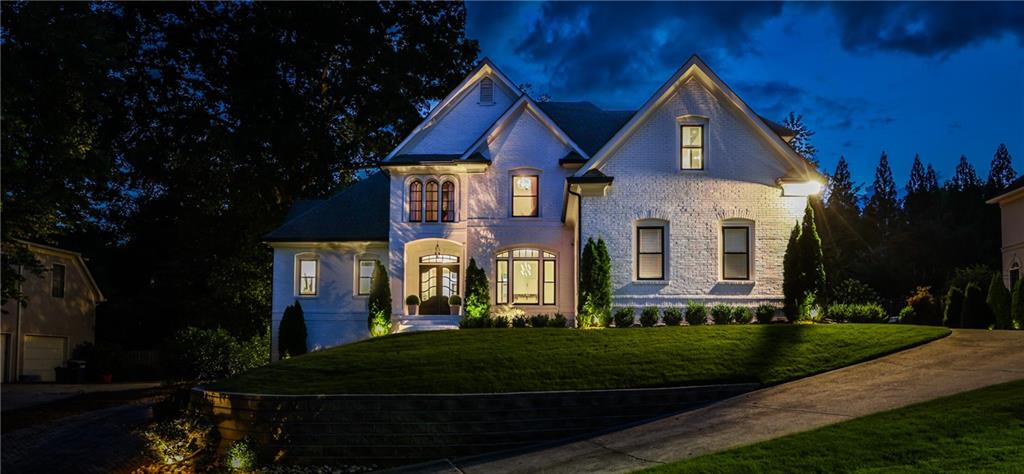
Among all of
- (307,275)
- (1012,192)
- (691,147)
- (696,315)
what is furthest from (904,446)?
(1012,192)

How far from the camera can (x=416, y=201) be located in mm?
31078

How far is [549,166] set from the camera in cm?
2995

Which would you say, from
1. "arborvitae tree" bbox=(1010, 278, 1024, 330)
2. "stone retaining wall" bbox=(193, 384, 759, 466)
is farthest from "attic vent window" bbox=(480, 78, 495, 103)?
"stone retaining wall" bbox=(193, 384, 759, 466)

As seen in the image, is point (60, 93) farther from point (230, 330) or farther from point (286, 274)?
point (230, 330)

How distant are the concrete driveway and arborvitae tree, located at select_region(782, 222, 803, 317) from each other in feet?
15.8

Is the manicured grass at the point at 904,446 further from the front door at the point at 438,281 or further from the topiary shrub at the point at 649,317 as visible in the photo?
the front door at the point at 438,281

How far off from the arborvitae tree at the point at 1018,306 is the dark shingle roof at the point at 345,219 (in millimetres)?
19877

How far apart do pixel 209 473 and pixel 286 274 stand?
18064 mm

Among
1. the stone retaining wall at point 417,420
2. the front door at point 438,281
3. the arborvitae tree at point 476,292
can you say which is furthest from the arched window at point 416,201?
the stone retaining wall at point 417,420

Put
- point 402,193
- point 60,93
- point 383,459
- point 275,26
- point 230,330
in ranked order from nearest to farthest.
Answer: point 383,459 < point 60,93 < point 402,193 < point 230,330 < point 275,26

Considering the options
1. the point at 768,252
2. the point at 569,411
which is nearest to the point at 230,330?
the point at 768,252

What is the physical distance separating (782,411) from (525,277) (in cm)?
1583

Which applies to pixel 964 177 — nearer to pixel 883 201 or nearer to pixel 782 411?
pixel 883 201

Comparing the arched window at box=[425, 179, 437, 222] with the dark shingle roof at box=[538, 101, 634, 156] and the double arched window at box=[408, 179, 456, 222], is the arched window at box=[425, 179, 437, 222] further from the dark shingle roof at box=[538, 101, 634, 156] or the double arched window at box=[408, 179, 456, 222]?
the dark shingle roof at box=[538, 101, 634, 156]
